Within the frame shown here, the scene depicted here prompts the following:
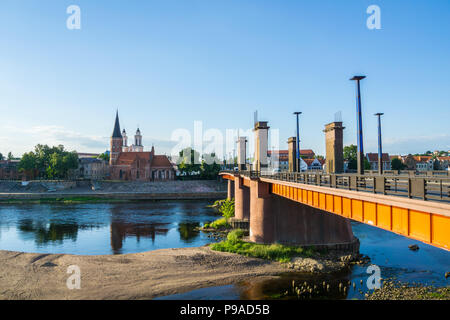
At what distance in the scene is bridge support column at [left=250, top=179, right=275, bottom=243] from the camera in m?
29.8

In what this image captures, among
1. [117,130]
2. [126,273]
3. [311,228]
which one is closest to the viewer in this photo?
[126,273]

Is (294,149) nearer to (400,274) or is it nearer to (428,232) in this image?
(400,274)

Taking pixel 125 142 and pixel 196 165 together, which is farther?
pixel 125 142

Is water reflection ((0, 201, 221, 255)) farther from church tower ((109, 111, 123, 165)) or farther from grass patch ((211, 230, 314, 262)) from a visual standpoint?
church tower ((109, 111, 123, 165))

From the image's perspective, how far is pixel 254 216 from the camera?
102 feet

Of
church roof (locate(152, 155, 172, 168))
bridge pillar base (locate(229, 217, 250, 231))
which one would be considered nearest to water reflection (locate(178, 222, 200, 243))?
bridge pillar base (locate(229, 217, 250, 231))

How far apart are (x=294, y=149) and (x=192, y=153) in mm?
74223

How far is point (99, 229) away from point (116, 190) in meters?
47.7

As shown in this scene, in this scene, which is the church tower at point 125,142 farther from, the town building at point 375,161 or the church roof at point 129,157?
the town building at point 375,161

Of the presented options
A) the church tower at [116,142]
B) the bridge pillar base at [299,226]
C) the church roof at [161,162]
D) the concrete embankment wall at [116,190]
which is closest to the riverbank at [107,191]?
the concrete embankment wall at [116,190]

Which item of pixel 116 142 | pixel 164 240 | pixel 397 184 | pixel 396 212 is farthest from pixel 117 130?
pixel 396 212

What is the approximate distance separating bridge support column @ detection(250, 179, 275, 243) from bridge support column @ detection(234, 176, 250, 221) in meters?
12.1

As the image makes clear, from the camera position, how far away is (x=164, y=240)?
35562 millimetres

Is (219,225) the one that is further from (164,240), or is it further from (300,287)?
(300,287)
